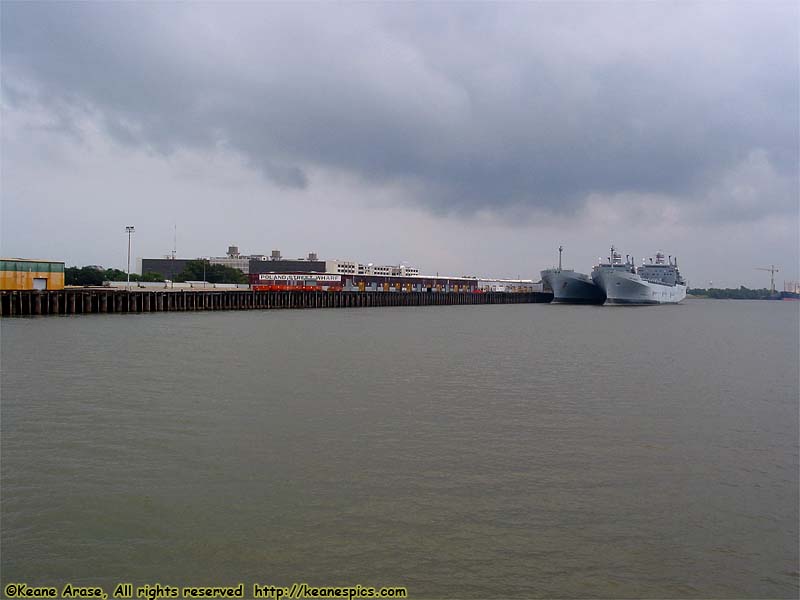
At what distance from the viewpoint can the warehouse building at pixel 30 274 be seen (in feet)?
160

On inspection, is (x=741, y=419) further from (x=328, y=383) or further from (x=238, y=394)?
(x=238, y=394)

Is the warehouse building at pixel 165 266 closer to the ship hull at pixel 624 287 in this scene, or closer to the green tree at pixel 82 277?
the green tree at pixel 82 277

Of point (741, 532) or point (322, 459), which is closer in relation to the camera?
point (741, 532)

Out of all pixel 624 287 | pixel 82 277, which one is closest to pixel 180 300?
pixel 82 277

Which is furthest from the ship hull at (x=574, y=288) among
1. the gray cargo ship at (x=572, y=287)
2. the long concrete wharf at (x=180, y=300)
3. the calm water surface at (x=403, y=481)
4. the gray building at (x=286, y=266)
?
the calm water surface at (x=403, y=481)

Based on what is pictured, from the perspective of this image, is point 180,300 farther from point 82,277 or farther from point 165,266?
point 165,266

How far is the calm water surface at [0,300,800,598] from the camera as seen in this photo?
721 cm

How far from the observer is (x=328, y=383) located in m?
18.9

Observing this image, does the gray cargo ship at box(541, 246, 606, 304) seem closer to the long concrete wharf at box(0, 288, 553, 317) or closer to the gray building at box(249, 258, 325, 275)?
the long concrete wharf at box(0, 288, 553, 317)

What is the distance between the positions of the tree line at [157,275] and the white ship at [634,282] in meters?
65.5

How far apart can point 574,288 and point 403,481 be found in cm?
9973

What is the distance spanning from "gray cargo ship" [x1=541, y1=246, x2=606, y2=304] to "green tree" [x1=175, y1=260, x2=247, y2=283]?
6062 cm

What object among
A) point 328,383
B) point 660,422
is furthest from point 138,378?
point 660,422

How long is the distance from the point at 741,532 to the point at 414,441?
5.81 m
